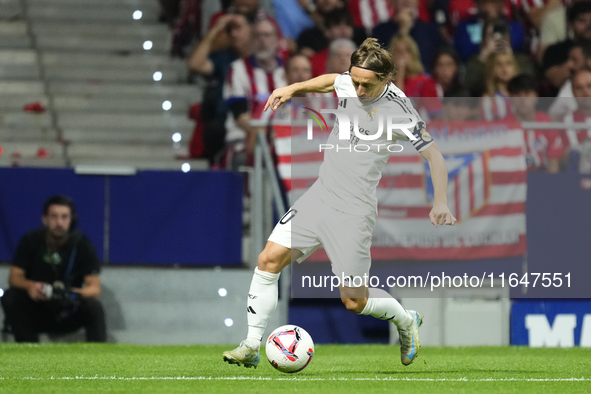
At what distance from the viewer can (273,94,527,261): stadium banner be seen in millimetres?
8367

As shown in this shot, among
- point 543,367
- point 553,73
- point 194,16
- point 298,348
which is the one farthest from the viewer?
point 194,16

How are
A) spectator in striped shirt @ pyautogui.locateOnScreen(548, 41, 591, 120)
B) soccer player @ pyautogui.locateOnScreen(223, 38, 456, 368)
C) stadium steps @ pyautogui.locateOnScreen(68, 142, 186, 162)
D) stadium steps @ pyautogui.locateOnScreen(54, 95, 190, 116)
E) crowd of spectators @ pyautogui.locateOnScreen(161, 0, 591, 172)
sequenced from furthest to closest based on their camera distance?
stadium steps @ pyautogui.locateOnScreen(54, 95, 190, 116), stadium steps @ pyautogui.locateOnScreen(68, 142, 186, 162), spectator in striped shirt @ pyautogui.locateOnScreen(548, 41, 591, 120), crowd of spectators @ pyautogui.locateOnScreen(161, 0, 591, 172), soccer player @ pyautogui.locateOnScreen(223, 38, 456, 368)

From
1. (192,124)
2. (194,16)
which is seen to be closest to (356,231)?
(192,124)

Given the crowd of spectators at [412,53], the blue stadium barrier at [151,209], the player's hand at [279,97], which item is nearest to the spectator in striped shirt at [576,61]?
the crowd of spectators at [412,53]

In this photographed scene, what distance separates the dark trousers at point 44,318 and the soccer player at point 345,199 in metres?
2.95

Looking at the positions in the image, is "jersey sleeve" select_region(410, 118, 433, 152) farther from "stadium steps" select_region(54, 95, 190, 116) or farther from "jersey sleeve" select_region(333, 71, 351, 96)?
"stadium steps" select_region(54, 95, 190, 116)

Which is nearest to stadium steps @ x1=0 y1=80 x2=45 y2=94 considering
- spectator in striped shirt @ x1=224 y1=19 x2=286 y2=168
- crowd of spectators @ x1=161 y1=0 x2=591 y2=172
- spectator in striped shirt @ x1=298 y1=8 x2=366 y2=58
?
crowd of spectators @ x1=161 y1=0 x2=591 y2=172

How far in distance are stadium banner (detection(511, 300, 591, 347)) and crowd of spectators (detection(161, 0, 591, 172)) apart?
3.86 feet

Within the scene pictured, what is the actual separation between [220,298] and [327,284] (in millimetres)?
909

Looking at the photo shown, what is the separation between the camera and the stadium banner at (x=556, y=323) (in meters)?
8.35

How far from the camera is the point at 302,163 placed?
835 cm

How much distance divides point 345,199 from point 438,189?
58 cm

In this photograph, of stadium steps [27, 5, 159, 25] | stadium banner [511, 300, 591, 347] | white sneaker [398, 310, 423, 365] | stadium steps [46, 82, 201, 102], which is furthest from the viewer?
stadium steps [27, 5, 159, 25]

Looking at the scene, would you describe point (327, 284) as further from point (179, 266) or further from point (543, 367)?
point (543, 367)
